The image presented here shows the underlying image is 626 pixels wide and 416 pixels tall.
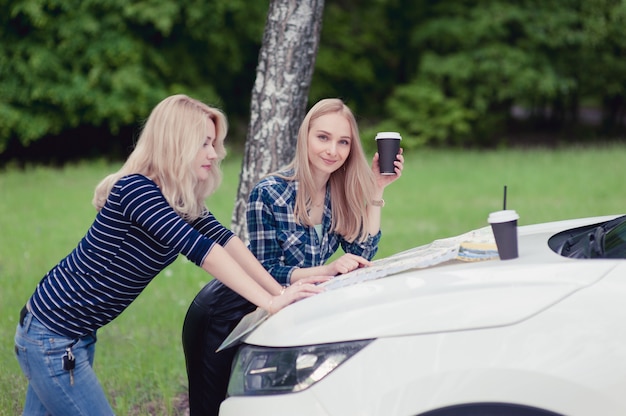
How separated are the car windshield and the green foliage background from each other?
44.1ft

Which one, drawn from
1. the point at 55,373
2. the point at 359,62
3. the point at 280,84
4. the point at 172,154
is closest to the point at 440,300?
the point at 172,154

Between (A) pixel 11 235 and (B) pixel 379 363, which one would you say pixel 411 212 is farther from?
(B) pixel 379 363

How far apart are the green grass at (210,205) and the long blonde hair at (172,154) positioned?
5.83 ft

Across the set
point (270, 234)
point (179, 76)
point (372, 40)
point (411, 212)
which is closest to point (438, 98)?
point (372, 40)

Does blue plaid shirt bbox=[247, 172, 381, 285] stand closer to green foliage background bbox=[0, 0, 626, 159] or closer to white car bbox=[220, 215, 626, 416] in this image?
white car bbox=[220, 215, 626, 416]

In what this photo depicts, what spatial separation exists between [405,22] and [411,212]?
1141 centimetres

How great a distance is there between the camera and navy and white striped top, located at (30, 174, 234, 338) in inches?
121

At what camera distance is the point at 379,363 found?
7.77 feet

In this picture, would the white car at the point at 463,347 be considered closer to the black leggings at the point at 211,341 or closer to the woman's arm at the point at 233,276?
the woman's arm at the point at 233,276

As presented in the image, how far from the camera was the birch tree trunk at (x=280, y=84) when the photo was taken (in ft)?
17.9

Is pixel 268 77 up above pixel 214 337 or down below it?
above

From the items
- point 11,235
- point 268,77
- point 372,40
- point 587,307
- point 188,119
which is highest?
point 372,40

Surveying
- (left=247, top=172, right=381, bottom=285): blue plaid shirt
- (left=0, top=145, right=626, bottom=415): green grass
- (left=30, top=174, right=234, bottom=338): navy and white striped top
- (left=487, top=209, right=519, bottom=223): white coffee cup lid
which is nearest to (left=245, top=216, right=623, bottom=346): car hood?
(left=487, top=209, right=519, bottom=223): white coffee cup lid

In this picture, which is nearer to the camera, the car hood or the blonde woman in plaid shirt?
the car hood
